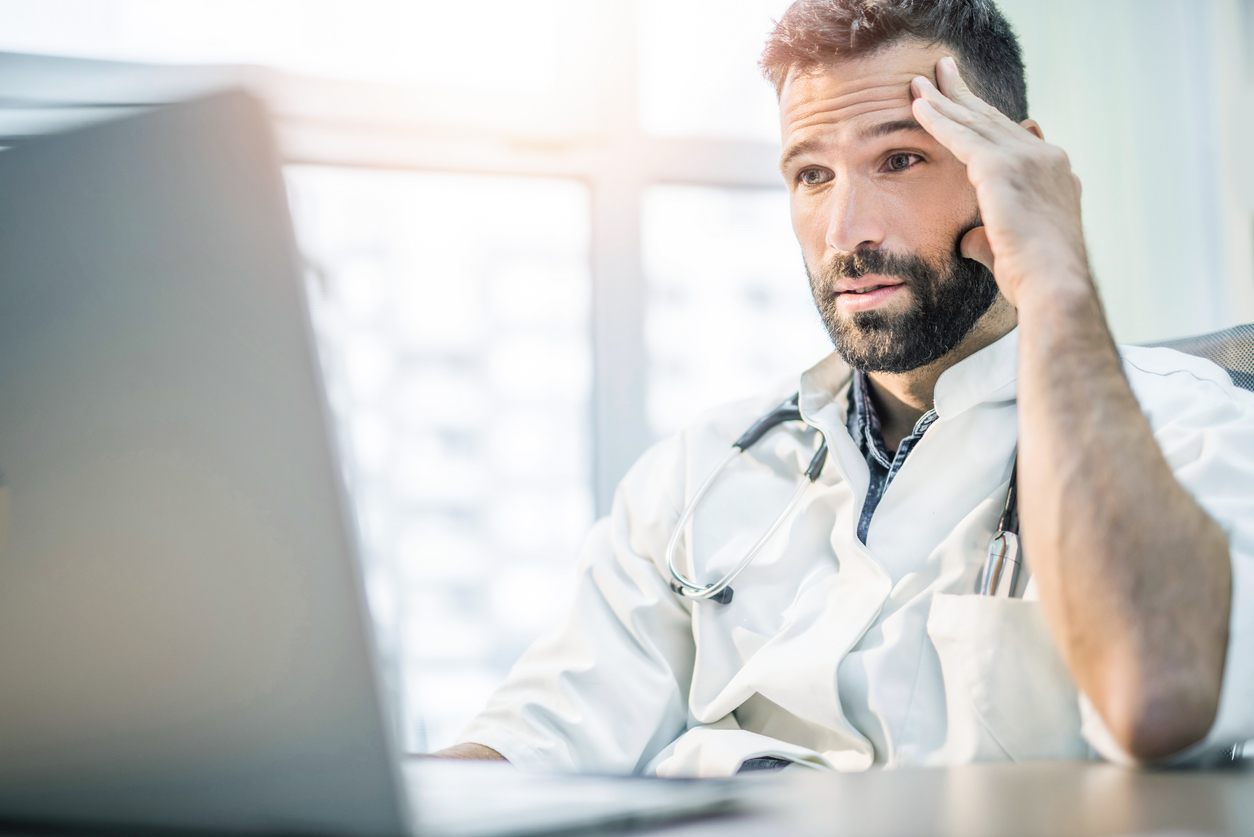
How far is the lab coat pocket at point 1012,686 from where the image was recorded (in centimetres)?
81

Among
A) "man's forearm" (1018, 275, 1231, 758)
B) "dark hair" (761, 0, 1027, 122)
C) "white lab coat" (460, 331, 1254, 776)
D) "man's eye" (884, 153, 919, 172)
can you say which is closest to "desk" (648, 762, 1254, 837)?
"man's forearm" (1018, 275, 1231, 758)

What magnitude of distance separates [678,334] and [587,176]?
0.44 meters

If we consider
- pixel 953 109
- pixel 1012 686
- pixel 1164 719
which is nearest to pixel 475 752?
pixel 1012 686

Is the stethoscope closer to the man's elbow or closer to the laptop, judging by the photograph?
the man's elbow

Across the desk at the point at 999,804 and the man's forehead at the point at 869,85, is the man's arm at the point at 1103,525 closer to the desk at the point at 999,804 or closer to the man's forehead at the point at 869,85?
the desk at the point at 999,804

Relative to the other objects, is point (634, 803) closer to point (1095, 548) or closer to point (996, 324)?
point (1095, 548)

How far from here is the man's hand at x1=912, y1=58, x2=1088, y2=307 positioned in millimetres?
882

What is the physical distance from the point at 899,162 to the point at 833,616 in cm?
60

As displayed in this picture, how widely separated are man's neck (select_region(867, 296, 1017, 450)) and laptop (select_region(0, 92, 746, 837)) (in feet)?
2.97

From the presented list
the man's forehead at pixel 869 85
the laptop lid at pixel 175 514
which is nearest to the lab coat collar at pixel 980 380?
the man's forehead at pixel 869 85

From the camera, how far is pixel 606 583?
1.23m

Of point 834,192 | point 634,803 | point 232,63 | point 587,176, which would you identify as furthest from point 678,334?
point 634,803

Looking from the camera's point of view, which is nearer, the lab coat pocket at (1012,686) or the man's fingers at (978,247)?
the lab coat pocket at (1012,686)

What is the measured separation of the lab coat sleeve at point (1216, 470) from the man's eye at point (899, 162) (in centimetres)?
36
